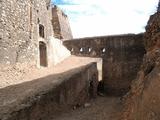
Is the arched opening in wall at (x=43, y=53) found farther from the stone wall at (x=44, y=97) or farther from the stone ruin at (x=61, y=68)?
→ the stone wall at (x=44, y=97)

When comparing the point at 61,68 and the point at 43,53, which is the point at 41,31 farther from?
the point at 61,68

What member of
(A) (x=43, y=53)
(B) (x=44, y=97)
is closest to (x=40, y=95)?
(B) (x=44, y=97)

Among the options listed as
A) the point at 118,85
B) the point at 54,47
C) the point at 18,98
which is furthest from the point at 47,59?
the point at 18,98

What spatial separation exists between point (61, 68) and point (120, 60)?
5097 millimetres

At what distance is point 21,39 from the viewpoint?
16.5 meters

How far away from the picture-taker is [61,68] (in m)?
19.5

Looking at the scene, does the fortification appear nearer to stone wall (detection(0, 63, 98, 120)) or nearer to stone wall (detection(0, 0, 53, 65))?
stone wall (detection(0, 0, 53, 65))

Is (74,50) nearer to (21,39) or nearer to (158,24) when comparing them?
(21,39)

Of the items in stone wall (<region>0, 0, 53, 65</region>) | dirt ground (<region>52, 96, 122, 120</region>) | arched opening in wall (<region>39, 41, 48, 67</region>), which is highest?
stone wall (<region>0, 0, 53, 65</region>)

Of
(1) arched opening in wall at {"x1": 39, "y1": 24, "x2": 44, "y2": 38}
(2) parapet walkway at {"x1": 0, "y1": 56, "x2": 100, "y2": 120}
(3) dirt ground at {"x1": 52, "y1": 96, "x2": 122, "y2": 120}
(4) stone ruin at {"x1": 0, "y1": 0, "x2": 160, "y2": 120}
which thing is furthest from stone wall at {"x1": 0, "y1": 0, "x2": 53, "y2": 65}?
(3) dirt ground at {"x1": 52, "y1": 96, "x2": 122, "y2": 120}

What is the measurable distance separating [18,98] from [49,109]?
1535 mm

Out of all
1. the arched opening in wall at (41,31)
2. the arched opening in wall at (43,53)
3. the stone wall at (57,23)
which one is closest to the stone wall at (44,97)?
the arched opening in wall at (43,53)

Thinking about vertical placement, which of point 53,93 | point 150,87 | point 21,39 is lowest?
point 53,93

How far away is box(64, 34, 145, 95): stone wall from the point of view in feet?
72.1
